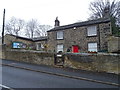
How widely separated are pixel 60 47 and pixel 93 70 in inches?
483

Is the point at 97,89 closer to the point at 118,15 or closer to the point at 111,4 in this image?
the point at 118,15

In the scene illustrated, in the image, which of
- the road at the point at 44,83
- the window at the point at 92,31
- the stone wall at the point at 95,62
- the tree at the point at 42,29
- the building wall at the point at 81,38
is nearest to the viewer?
the road at the point at 44,83

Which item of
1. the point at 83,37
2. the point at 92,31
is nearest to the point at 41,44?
the point at 83,37

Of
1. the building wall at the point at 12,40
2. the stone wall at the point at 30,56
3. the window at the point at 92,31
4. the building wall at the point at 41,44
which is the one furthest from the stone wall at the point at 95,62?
the building wall at the point at 12,40

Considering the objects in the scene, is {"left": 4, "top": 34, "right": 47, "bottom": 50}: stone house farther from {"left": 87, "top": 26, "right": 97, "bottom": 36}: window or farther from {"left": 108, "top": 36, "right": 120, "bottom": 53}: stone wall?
{"left": 108, "top": 36, "right": 120, "bottom": 53}: stone wall

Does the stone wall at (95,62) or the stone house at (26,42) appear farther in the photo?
the stone house at (26,42)

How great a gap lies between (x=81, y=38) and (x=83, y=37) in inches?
14.8

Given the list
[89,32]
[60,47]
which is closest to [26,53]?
[60,47]

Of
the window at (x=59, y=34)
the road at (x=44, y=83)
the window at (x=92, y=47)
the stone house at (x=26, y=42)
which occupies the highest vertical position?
the window at (x=59, y=34)

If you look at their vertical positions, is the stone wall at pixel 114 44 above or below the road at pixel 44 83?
above

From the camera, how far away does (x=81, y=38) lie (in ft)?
76.3

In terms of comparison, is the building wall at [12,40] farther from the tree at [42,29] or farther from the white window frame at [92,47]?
the tree at [42,29]

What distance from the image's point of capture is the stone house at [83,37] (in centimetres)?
2117

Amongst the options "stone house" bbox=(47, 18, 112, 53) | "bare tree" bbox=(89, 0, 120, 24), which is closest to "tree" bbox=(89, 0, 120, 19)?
"bare tree" bbox=(89, 0, 120, 24)
